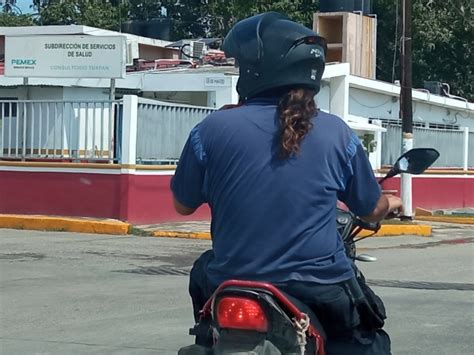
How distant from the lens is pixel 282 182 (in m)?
3.64

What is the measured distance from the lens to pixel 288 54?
12.4ft

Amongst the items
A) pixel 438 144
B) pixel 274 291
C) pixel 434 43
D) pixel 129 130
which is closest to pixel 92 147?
pixel 129 130

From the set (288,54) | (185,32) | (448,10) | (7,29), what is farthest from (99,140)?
(185,32)

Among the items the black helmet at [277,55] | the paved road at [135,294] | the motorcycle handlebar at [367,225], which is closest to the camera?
the black helmet at [277,55]

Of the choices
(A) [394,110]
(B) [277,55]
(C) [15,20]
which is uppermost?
(C) [15,20]

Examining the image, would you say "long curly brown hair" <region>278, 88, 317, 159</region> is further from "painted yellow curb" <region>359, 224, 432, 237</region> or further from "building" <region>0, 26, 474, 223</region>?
"painted yellow curb" <region>359, 224, 432, 237</region>

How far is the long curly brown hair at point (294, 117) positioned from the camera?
3.63m

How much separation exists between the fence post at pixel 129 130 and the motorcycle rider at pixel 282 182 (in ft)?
49.8

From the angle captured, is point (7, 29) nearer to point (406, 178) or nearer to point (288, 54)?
point (406, 178)

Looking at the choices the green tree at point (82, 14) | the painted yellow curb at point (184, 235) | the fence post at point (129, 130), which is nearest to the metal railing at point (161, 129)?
the fence post at point (129, 130)

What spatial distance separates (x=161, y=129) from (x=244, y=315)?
16.5 metres

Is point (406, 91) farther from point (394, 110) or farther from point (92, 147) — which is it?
point (92, 147)

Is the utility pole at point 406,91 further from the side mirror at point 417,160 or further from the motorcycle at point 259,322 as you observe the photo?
the motorcycle at point 259,322

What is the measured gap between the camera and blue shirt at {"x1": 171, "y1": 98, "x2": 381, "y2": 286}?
11.8 ft
